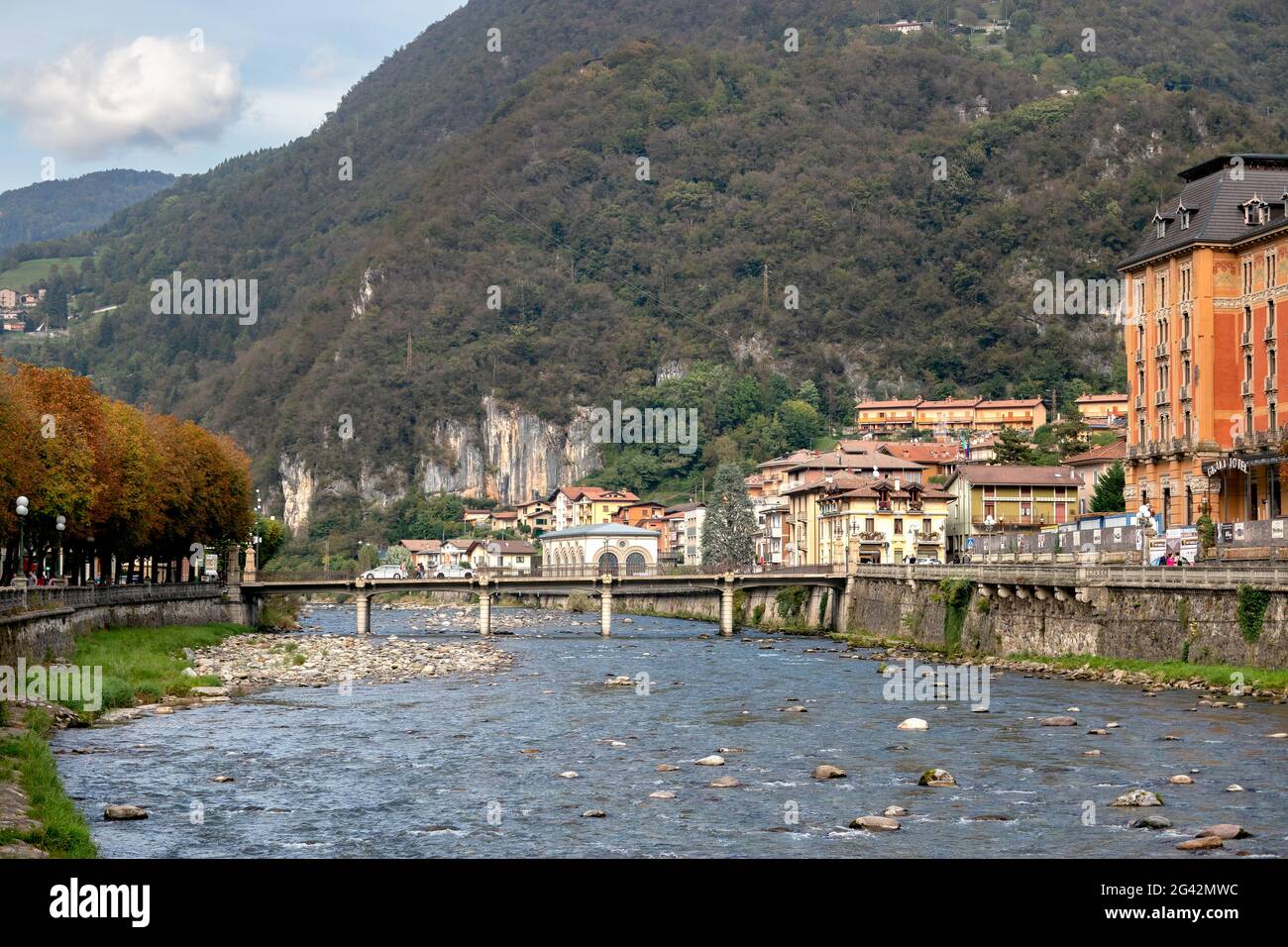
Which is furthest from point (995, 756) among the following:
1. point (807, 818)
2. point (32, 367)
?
point (32, 367)

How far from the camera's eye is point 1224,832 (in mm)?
29547

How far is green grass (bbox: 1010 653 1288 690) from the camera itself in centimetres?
5378

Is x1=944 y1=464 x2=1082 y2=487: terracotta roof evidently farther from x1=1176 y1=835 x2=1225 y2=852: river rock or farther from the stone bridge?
x1=1176 y1=835 x2=1225 y2=852: river rock

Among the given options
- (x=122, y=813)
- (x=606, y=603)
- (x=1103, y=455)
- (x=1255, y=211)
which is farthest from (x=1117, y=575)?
(x=1103, y=455)

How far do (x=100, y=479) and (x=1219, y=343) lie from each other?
6300cm

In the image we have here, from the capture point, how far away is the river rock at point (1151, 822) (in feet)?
102

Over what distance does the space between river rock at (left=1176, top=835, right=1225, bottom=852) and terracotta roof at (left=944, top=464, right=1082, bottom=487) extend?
345 feet

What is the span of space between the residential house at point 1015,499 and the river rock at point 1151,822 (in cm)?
10135

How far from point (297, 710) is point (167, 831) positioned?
27494 millimetres

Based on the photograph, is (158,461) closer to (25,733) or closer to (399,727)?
(399,727)

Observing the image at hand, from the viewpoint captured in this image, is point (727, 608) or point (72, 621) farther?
point (727, 608)

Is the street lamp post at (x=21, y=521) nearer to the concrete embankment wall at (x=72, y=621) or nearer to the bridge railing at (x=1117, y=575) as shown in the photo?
the concrete embankment wall at (x=72, y=621)

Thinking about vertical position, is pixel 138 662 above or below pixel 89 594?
below

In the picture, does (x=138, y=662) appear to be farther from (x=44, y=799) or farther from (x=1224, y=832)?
(x=1224, y=832)
